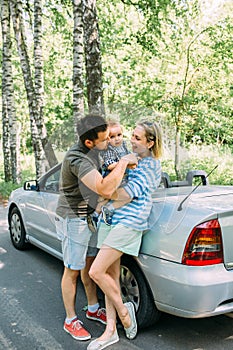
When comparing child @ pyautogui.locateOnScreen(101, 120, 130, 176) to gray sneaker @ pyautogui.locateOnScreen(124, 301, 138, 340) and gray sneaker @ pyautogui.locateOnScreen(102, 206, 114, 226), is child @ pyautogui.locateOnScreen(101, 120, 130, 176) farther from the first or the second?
gray sneaker @ pyautogui.locateOnScreen(124, 301, 138, 340)

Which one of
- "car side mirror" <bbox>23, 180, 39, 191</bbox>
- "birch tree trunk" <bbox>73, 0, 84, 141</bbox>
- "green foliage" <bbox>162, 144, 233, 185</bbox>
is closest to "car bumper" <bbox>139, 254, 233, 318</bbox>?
"car side mirror" <bbox>23, 180, 39, 191</bbox>

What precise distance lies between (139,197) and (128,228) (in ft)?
0.91

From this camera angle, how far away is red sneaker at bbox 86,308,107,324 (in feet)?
13.0

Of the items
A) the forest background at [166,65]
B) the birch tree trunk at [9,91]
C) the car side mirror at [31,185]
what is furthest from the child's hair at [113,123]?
the birch tree trunk at [9,91]

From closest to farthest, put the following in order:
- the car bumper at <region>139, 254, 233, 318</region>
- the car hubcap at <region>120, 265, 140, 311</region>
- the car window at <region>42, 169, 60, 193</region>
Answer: the car bumper at <region>139, 254, 233, 318</region> < the car hubcap at <region>120, 265, 140, 311</region> < the car window at <region>42, 169, 60, 193</region>

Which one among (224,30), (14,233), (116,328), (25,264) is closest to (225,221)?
(116,328)

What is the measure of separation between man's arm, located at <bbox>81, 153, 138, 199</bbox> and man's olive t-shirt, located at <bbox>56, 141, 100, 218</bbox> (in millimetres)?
71

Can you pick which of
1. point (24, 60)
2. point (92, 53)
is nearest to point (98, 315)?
point (92, 53)

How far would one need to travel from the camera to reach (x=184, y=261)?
321cm

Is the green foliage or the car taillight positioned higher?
the car taillight

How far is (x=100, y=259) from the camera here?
3.40 metres

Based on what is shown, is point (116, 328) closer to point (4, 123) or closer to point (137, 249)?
point (137, 249)

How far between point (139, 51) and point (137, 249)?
46.4 feet

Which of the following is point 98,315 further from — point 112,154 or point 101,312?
point 112,154
